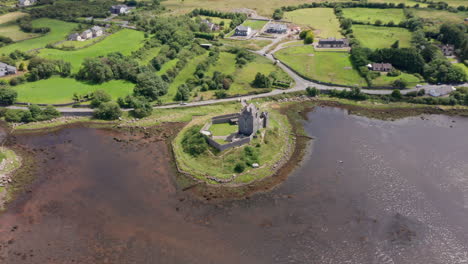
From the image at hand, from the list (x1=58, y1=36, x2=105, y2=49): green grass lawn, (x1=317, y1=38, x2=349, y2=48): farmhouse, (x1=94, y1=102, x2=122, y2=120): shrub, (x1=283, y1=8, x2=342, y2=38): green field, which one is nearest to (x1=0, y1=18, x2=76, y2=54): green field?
(x1=58, y1=36, x2=105, y2=49): green grass lawn

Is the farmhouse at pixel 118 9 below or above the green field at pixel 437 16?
below

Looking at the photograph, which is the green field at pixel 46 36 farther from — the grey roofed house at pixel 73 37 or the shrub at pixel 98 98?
the shrub at pixel 98 98

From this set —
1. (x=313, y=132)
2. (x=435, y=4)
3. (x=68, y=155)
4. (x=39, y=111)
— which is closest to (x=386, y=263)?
(x=313, y=132)

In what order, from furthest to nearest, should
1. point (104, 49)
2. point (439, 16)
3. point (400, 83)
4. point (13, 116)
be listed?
point (439, 16)
point (104, 49)
point (400, 83)
point (13, 116)

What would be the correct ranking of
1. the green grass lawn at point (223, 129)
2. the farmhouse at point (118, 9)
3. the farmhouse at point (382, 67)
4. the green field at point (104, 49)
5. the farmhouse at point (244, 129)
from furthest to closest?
Answer: the farmhouse at point (118, 9)
the green field at point (104, 49)
the farmhouse at point (382, 67)
the green grass lawn at point (223, 129)
the farmhouse at point (244, 129)

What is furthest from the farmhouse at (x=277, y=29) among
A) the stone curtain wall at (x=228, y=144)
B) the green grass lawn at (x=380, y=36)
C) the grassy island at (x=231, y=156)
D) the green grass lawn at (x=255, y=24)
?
the stone curtain wall at (x=228, y=144)

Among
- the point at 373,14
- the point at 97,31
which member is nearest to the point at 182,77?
the point at 97,31

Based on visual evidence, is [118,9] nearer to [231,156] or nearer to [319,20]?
[319,20]
